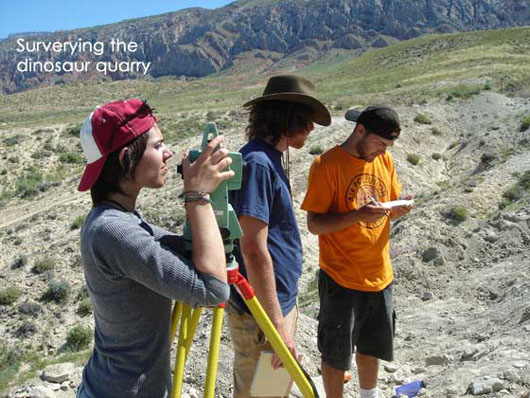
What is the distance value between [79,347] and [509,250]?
8.13 m

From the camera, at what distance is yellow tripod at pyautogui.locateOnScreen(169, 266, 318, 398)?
1.96 meters

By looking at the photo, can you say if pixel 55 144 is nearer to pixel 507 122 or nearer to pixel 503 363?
pixel 507 122

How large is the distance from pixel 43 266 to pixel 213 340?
13.9 meters

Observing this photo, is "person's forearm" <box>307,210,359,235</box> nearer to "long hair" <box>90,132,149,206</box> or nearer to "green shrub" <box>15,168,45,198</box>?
"long hair" <box>90,132,149,206</box>

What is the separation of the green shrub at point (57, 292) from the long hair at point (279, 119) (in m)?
11.9

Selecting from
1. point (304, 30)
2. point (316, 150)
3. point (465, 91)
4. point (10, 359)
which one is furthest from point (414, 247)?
point (304, 30)

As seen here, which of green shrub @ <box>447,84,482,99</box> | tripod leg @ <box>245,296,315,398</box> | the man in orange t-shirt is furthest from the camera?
green shrub @ <box>447,84,482,99</box>

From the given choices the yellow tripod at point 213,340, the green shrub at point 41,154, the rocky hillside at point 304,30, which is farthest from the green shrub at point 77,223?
the rocky hillside at point 304,30

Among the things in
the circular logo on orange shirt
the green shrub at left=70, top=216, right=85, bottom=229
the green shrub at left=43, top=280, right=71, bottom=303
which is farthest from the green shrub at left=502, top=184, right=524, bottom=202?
the green shrub at left=70, top=216, right=85, bottom=229

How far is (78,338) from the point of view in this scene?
460 inches

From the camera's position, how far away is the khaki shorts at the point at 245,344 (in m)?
2.75

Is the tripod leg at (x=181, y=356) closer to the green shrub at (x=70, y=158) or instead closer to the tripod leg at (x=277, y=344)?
the tripod leg at (x=277, y=344)

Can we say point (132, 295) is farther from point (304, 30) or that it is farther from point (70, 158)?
point (304, 30)

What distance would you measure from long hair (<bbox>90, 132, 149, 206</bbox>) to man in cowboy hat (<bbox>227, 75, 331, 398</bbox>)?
79cm
